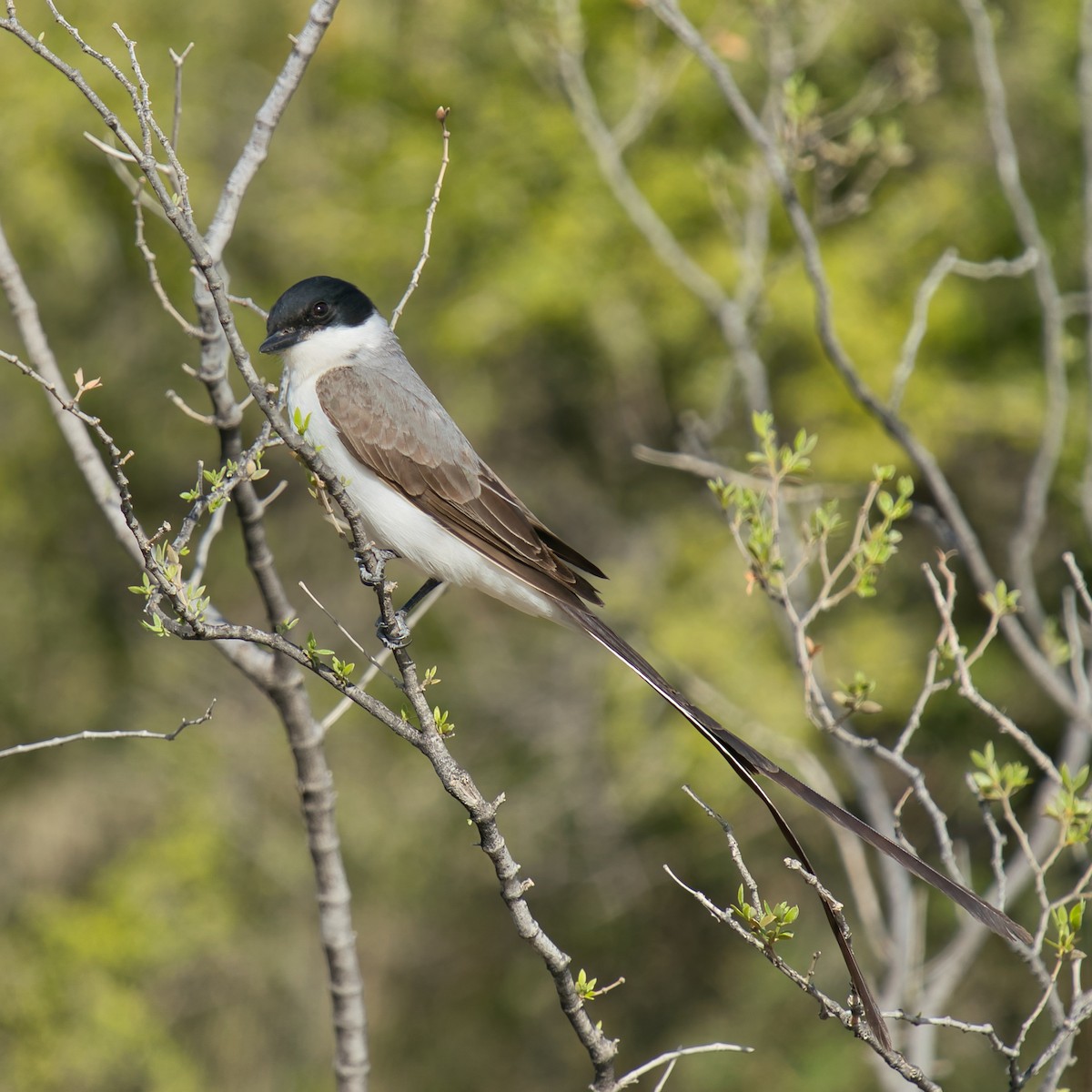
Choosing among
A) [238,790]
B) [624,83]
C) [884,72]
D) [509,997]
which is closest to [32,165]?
[624,83]

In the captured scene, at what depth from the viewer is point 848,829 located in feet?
8.20

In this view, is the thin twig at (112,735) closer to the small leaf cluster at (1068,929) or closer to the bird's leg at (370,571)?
the bird's leg at (370,571)

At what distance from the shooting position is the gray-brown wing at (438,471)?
151 inches

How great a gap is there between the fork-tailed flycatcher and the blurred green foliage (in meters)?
2.18

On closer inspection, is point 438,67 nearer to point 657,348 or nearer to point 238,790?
point 657,348

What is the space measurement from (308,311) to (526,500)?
4624 millimetres

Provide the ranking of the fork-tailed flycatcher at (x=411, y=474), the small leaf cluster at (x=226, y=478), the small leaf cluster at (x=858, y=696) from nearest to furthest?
the small leaf cluster at (x=226, y=478), the small leaf cluster at (x=858, y=696), the fork-tailed flycatcher at (x=411, y=474)

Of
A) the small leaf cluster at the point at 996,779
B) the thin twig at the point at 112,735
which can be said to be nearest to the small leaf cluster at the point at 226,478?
the thin twig at the point at 112,735

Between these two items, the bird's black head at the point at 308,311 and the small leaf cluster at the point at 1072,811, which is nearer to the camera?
the small leaf cluster at the point at 1072,811

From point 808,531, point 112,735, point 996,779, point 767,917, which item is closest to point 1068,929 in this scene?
point 996,779

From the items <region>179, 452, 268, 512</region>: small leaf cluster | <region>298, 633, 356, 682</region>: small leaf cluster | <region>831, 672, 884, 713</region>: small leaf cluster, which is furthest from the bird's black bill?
<region>831, 672, 884, 713</region>: small leaf cluster

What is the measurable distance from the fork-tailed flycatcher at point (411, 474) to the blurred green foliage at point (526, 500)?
2.18m

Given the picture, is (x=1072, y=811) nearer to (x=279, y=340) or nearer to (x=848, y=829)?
(x=848, y=829)

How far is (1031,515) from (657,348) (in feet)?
12.5
